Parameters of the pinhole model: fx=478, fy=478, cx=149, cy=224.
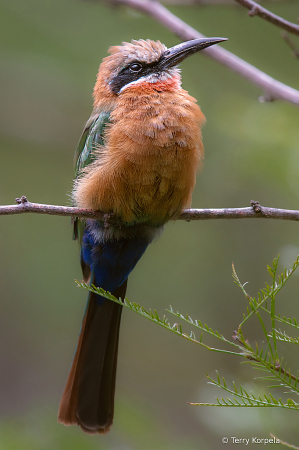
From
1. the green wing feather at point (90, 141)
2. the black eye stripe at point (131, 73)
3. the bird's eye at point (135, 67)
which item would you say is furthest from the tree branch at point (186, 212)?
the bird's eye at point (135, 67)

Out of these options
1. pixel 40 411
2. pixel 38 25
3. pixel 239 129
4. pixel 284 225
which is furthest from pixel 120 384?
pixel 38 25

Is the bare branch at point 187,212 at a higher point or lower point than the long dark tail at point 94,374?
higher

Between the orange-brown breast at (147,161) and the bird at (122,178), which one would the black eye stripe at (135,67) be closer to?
the bird at (122,178)

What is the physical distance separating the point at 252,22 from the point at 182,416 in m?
4.33

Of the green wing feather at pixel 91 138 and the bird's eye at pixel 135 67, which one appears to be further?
the bird's eye at pixel 135 67

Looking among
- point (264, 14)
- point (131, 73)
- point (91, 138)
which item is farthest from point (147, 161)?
point (264, 14)

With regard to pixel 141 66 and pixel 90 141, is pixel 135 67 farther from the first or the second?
pixel 90 141

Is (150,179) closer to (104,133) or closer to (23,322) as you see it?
(104,133)

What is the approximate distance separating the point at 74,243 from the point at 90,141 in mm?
2520

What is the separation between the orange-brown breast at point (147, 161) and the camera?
106 inches

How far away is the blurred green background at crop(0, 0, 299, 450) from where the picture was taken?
14.6 ft

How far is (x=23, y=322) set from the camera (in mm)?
5270

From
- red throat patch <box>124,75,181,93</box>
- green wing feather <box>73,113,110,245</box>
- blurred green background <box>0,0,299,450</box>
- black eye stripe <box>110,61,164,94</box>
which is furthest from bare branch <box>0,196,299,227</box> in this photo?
blurred green background <box>0,0,299,450</box>

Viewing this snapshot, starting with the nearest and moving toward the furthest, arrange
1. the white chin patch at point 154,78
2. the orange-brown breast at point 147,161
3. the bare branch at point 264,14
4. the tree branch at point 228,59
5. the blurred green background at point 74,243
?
the bare branch at point 264,14
the orange-brown breast at point 147,161
the white chin patch at point 154,78
the tree branch at point 228,59
the blurred green background at point 74,243
